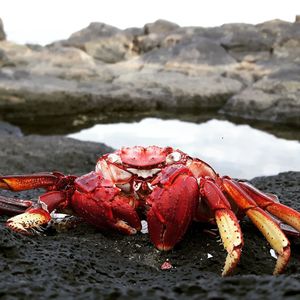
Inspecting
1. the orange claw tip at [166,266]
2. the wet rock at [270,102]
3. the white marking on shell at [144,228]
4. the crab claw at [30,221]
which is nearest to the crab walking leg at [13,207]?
the crab claw at [30,221]

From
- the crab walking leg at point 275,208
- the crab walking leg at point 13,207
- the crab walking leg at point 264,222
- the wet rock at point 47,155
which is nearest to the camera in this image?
the crab walking leg at point 264,222

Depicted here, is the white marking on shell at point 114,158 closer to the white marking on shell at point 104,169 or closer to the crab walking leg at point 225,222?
the white marking on shell at point 104,169

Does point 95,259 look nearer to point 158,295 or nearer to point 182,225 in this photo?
point 182,225

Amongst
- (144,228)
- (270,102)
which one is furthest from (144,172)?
(270,102)

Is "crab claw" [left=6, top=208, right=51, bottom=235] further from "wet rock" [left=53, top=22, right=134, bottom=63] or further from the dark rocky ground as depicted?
"wet rock" [left=53, top=22, right=134, bottom=63]

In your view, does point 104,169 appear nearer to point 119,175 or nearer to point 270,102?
point 119,175

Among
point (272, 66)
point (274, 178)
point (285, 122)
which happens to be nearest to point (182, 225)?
point (274, 178)
